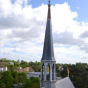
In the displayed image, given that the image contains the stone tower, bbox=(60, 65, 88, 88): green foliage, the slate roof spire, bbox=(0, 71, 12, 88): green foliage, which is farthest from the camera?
bbox=(60, 65, 88, 88): green foliage

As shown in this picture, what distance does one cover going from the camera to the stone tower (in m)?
16.8

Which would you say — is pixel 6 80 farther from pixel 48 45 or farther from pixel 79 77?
pixel 48 45

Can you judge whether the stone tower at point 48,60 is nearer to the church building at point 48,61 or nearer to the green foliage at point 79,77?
the church building at point 48,61

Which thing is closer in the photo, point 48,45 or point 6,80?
point 48,45

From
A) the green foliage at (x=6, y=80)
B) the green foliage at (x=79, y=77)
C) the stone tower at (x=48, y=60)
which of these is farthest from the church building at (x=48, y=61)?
the green foliage at (x=79, y=77)

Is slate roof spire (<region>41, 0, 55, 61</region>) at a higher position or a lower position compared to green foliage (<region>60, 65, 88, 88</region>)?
higher

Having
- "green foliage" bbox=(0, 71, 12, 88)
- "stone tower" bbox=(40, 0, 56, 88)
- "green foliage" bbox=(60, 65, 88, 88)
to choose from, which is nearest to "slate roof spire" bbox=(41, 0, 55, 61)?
"stone tower" bbox=(40, 0, 56, 88)

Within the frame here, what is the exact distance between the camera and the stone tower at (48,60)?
55.0 ft

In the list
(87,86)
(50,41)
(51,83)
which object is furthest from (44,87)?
(87,86)

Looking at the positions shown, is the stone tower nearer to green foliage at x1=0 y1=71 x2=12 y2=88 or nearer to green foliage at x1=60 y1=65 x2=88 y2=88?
green foliage at x1=0 y1=71 x2=12 y2=88

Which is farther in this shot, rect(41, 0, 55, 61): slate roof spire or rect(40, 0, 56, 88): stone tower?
rect(41, 0, 55, 61): slate roof spire

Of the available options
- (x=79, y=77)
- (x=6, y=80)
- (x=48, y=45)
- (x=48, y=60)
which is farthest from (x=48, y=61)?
(x=79, y=77)

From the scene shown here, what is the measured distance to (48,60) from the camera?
56.7ft

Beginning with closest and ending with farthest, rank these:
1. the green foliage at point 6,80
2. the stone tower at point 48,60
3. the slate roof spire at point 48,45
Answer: the stone tower at point 48,60, the slate roof spire at point 48,45, the green foliage at point 6,80
